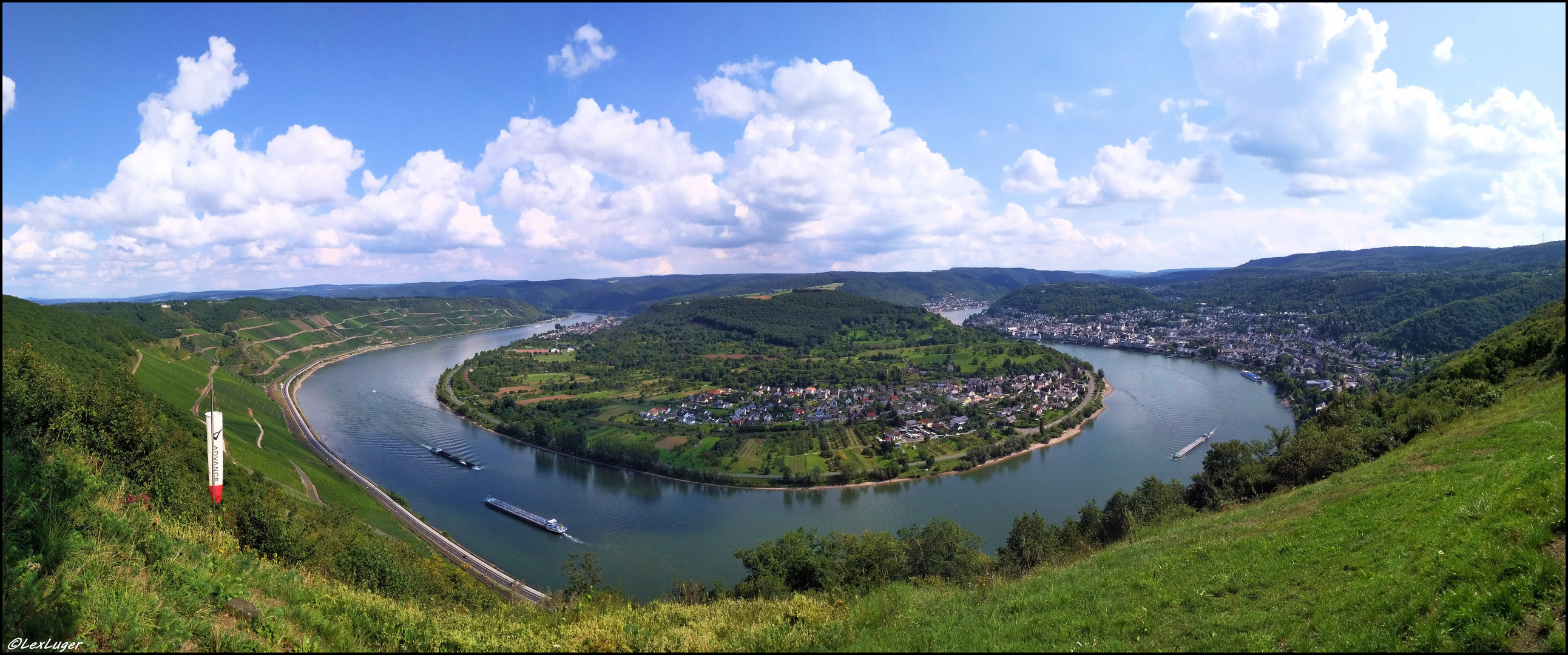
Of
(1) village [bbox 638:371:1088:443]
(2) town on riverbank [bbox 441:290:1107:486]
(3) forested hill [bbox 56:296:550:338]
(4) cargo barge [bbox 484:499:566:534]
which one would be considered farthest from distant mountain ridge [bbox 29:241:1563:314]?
(4) cargo barge [bbox 484:499:566:534]

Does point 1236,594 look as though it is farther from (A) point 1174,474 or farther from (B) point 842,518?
(A) point 1174,474

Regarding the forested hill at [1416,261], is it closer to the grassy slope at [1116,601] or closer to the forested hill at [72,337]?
the grassy slope at [1116,601]

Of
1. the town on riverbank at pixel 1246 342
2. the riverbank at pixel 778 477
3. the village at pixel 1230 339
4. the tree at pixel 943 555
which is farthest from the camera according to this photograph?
the village at pixel 1230 339

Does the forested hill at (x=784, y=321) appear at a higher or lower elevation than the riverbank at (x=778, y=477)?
higher

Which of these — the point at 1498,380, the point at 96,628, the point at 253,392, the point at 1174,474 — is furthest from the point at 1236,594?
the point at 253,392

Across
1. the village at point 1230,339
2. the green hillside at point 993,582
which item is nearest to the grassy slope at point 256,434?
the green hillside at point 993,582

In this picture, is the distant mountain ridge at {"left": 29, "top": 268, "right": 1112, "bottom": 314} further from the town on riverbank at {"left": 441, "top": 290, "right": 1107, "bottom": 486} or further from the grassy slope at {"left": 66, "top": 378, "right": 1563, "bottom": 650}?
the grassy slope at {"left": 66, "top": 378, "right": 1563, "bottom": 650}

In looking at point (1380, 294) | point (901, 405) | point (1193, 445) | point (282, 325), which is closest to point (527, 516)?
point (901, 405)
